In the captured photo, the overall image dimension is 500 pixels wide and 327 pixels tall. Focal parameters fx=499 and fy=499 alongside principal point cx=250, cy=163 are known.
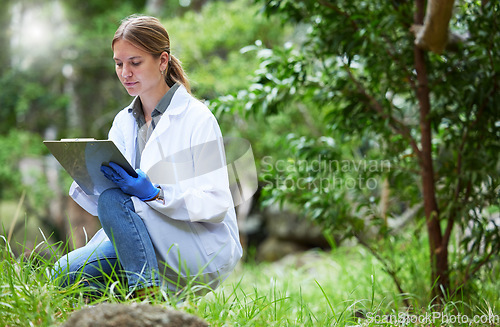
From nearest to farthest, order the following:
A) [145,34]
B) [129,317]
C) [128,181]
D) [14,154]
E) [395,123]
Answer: [129,317] → [128,181] → [145,34] → [395,123] → [14,154]

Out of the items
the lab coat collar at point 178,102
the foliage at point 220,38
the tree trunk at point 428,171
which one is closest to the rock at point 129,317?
the lab coat collar at point 178,102

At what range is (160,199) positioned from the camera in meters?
1.51

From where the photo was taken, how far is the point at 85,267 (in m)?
1.53

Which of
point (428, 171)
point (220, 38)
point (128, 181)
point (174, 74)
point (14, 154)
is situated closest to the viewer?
point (128, 181)

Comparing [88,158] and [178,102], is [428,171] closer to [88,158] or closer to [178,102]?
[178,102]

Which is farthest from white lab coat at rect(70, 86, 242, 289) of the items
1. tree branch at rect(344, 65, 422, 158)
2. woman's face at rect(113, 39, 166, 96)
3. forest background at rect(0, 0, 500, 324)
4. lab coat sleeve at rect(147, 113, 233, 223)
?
tree branch at rect(344, 65, 422, 158)

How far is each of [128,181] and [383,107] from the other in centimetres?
140

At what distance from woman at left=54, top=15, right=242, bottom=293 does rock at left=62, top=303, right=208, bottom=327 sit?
23 centimetres

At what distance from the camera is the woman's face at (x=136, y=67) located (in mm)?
1590

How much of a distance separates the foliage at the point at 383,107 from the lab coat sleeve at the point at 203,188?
0.93 m

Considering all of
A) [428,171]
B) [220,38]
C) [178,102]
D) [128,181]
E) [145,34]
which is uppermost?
[220,38]

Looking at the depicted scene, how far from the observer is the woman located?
1436 millimetres

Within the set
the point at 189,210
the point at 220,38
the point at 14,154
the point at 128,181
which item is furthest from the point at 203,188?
the point at 14,154

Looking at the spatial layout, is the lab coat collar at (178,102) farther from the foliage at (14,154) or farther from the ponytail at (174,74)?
the foliage at (14,154)
